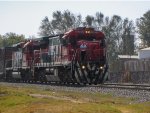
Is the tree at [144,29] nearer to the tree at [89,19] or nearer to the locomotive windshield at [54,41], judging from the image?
the tree at [89,19]

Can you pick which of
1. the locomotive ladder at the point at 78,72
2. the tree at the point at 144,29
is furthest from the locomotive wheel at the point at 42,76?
the tree at the point at 144,29

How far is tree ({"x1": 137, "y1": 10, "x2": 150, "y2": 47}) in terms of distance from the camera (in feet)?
326

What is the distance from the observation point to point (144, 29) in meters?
101

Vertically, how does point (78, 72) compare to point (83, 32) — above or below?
below

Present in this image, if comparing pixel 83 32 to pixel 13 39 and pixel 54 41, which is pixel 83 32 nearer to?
pixel 54 41

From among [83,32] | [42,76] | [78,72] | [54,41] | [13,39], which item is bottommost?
[42,76]

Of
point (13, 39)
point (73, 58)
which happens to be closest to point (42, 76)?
point (73, 58)

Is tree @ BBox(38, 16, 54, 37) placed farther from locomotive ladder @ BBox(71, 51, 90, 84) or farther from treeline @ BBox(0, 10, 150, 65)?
locomotive ladder @ BBox(71, 51, 90, 84)


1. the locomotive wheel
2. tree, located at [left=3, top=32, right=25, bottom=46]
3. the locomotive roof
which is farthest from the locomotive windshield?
tree, located at [left=3, top=32, right=25, bottom=46]

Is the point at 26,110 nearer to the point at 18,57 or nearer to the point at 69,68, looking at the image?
the point at 69,68

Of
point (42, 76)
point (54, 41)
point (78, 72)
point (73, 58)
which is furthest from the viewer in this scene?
point (42, 76)

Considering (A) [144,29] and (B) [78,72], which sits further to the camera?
(A) [144,29]

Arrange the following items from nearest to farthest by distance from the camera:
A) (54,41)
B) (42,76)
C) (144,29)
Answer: (54,41) → (42,76) → (144,29)

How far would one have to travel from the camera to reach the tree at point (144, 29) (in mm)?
99312
